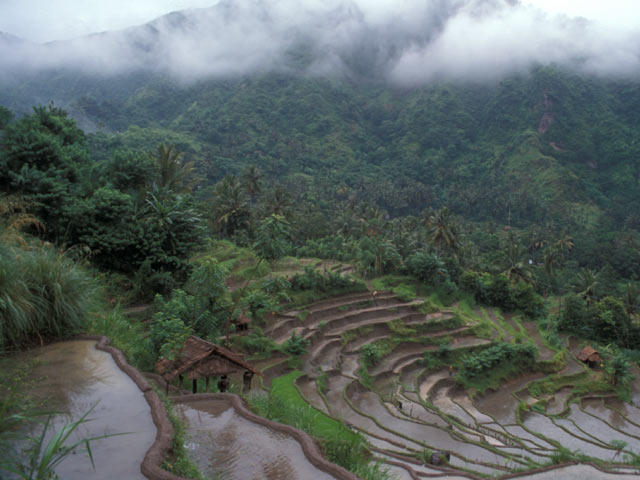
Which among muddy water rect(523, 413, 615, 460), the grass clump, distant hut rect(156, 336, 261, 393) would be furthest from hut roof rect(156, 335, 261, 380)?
muddy water rect(523, 413, 615, 460)

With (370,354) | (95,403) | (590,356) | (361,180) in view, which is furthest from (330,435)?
(361,180)

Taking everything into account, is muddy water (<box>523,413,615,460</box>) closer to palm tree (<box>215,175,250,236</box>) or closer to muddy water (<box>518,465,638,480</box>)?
muddy water (<box>518,465,638,480</box>)

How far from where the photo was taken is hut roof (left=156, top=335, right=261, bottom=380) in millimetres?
9117

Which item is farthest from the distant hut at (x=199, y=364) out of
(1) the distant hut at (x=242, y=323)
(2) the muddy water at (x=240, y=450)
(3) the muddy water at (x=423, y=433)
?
(1) the distant hut at (x=242, y=323)

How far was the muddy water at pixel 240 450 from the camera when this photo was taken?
4.70 meters

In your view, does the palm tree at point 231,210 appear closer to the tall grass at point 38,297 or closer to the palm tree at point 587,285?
the palm tree at point 587,285

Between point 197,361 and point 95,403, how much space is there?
3859 mm

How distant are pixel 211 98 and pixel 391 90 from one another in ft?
A: 226

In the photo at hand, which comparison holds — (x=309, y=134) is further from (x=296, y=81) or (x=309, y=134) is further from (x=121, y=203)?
(x=121, y=203)

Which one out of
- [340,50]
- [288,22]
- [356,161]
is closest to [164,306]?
[356,161]

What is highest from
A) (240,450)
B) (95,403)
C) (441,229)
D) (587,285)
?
(95,403)

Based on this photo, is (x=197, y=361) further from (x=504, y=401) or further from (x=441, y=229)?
(x=441, y=229)

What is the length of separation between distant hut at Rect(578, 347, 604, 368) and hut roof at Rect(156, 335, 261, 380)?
27490 millimetres

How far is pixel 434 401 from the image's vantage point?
2122cm
